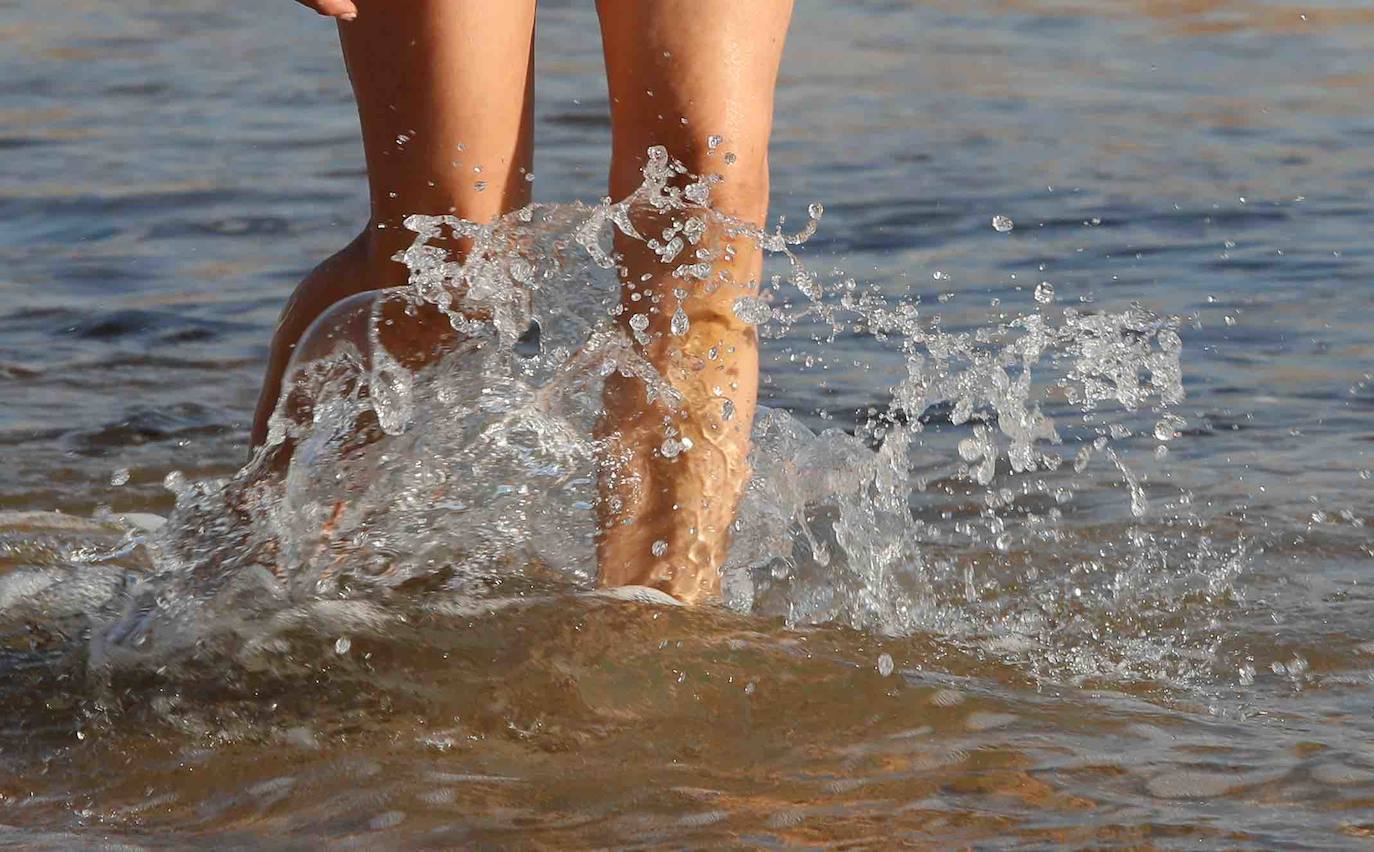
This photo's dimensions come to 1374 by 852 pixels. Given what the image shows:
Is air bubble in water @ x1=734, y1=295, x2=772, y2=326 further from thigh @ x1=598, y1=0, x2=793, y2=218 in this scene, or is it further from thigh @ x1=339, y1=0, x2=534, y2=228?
thigh @ x1=339, y1=0, x2=534, y2=228

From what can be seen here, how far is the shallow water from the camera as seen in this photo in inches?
90.6

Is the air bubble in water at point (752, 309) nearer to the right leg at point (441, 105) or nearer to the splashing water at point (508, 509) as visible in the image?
the splashing water at point (508, 509)

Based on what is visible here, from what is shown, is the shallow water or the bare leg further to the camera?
the bare leg

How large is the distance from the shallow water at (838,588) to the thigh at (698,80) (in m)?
0.58

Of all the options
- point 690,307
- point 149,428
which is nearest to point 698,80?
point 690,307

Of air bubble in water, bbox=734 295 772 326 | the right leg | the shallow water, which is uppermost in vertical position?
the right leg

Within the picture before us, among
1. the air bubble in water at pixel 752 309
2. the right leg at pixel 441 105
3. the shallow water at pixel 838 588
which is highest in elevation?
the right leg at pixel 441 105

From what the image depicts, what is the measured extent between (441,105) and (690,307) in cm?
42

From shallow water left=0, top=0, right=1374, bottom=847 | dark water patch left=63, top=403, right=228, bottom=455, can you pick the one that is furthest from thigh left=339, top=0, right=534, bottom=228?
dark water patch left=63, top=403, right=228, bottom=455

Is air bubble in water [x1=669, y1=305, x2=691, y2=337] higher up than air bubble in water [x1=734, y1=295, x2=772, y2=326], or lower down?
lower down

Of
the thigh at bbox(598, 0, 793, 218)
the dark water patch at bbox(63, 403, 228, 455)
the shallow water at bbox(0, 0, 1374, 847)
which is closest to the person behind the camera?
the shallow water at bbox(0, 0, 1374, 847)

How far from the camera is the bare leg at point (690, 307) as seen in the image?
2.66 m

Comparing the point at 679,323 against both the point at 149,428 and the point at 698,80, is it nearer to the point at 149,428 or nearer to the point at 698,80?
the point at 698,80

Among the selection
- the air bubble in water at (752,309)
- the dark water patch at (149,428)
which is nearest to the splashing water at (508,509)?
the air bubble in water at (752,309)
